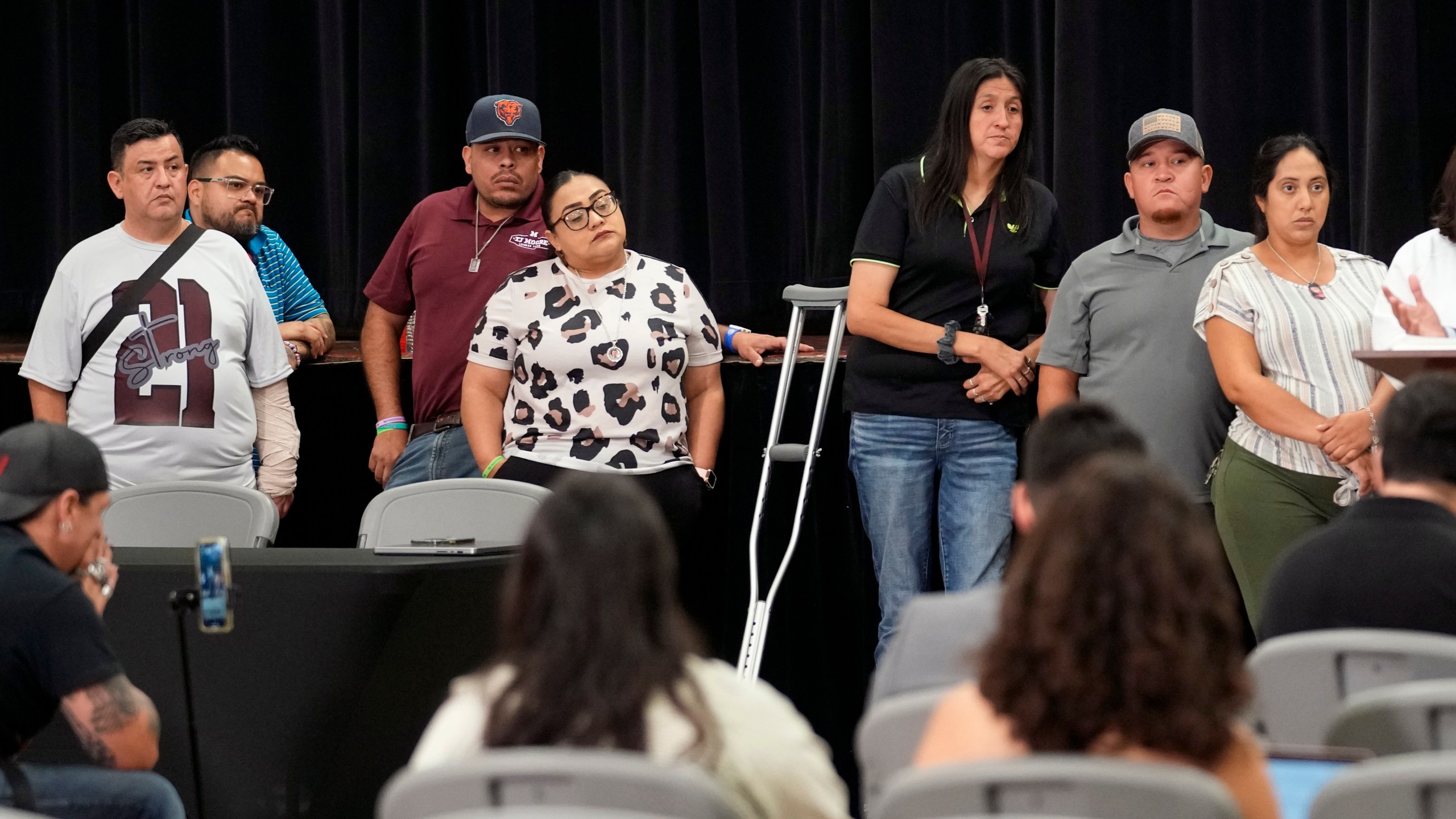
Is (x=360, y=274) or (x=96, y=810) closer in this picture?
(x=96, y=810)

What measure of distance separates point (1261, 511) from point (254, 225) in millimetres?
3253

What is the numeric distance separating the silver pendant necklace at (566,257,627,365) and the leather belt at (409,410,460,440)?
24.6 inches

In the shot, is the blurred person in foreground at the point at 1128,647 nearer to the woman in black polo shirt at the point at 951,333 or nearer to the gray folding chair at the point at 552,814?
the gray folding chair at the point at 552,814

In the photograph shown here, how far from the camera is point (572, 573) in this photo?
1827 mm

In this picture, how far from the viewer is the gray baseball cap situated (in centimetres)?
397

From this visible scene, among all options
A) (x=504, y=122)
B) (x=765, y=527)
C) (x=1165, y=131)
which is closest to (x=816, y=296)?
(x=765, y=527)

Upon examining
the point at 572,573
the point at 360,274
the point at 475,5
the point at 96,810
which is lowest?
the point at 96,810

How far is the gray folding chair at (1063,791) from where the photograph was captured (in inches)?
60.7

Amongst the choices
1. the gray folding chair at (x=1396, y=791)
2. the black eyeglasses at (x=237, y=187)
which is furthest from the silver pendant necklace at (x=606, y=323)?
the gray folding chair at (x=1396, y=791)

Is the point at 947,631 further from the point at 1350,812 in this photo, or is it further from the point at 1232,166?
the point at 1232,166

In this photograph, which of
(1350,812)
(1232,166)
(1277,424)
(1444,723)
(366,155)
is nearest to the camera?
(1350,812)

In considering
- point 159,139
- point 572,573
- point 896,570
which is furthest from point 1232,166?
point 572,573

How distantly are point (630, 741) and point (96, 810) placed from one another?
1.38 metres

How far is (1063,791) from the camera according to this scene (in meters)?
1.58
